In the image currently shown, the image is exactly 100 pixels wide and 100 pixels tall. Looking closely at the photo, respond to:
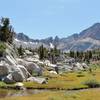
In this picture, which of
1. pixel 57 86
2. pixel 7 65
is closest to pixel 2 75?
pixel 7 65

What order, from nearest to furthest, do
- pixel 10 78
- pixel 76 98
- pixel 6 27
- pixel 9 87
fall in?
pixel 76 98 → pixel 9 87 → pixel 10 78 → pixel 6 27

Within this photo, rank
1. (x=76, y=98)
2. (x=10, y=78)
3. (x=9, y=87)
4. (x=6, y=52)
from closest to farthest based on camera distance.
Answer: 1. (x=76, y=98)
2. (x=9, y=87)
3. (x=10, y=78)
4. (x=6, y=52)

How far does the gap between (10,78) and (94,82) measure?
28.6m

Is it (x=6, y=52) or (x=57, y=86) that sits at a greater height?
(x=6, y=52)

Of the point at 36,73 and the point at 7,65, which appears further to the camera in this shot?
the point at 36,73

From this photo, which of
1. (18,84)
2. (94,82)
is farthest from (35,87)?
(94,82)

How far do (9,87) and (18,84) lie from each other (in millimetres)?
3185

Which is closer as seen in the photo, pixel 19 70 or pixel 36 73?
pixel 19 70

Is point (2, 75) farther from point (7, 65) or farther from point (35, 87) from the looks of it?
point (35, 87)

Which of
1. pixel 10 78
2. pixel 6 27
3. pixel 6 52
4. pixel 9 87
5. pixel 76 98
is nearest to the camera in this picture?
pixel 76 98

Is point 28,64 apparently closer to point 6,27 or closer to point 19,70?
point 19,70

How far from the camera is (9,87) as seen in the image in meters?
102

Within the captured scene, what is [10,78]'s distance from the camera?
110562 millimetres

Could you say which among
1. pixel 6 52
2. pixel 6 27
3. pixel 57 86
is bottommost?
pixel 57 86
